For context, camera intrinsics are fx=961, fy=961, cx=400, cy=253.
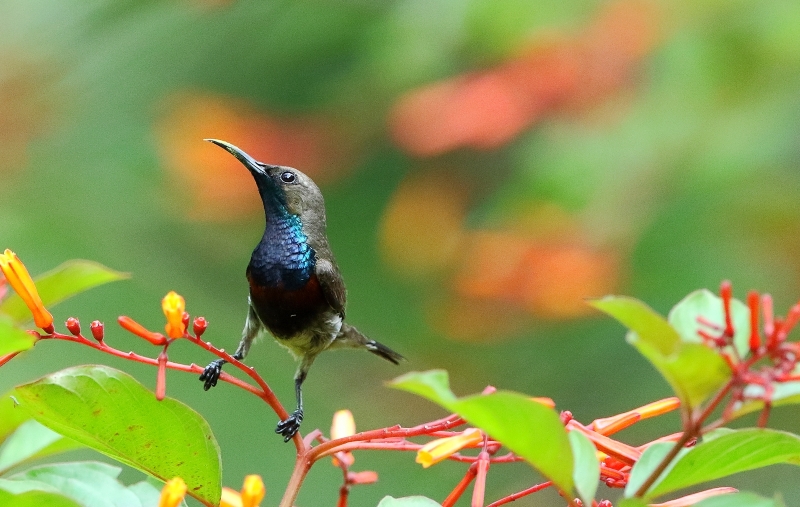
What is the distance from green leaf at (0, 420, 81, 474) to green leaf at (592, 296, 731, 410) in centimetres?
96

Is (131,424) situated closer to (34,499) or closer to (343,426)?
(34,499)

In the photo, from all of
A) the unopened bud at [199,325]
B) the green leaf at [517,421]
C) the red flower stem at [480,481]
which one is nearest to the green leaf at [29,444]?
the unopened bud at [199,325]

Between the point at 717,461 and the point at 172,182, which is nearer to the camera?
the point at 717,461

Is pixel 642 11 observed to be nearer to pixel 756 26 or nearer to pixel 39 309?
pixel 756 26

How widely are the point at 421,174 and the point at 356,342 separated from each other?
8.84 feet

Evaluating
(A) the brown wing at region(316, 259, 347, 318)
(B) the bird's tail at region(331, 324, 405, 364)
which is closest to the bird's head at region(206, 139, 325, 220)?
(A) the brown wing at region(316, 259, 347, 318)

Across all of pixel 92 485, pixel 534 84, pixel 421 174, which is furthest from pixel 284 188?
pixel 421 174

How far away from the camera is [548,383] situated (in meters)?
5.07

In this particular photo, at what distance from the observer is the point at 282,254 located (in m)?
2.36

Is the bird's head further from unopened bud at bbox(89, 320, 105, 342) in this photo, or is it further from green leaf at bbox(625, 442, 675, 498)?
green leaf at bbox(625, 442, 675, 498)

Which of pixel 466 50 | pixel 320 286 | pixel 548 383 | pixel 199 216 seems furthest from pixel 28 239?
pixel 320 286

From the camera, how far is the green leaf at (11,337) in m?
1.08

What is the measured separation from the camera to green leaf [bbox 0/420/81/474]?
1.60m

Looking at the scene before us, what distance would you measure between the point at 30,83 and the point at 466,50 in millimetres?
2972
